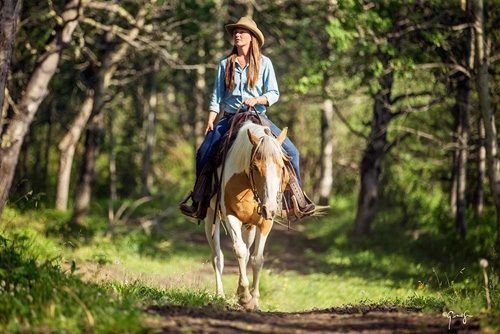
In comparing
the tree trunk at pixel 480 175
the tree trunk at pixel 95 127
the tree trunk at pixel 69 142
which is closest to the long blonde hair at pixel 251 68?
the tree trunk at pixel 480 175

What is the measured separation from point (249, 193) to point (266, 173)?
26.5 inches

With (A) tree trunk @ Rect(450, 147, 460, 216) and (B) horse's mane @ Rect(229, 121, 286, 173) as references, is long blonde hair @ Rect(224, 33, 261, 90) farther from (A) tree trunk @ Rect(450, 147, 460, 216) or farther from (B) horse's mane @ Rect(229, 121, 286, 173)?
(A) tree trunk @ Rect(450, 147, 460, 216)

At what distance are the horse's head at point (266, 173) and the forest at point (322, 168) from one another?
1161 millimetres

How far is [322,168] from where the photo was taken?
2686 cm

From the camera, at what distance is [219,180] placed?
945 centimetres

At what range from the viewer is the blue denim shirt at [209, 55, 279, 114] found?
977cm

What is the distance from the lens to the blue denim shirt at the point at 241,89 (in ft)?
32.0

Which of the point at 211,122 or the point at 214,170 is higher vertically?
the point at 211,122

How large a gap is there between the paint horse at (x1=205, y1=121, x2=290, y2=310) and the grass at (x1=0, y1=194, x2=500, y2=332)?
470 mm

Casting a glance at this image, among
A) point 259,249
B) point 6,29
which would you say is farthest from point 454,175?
point 6,29

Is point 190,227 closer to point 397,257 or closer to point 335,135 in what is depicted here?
point 397,257

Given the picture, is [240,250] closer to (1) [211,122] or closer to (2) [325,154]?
(1) [211,122]

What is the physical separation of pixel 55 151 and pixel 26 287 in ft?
77.0

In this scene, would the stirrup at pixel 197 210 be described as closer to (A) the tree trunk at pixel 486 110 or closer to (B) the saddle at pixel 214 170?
(B) the saddle at pixel 214 170
